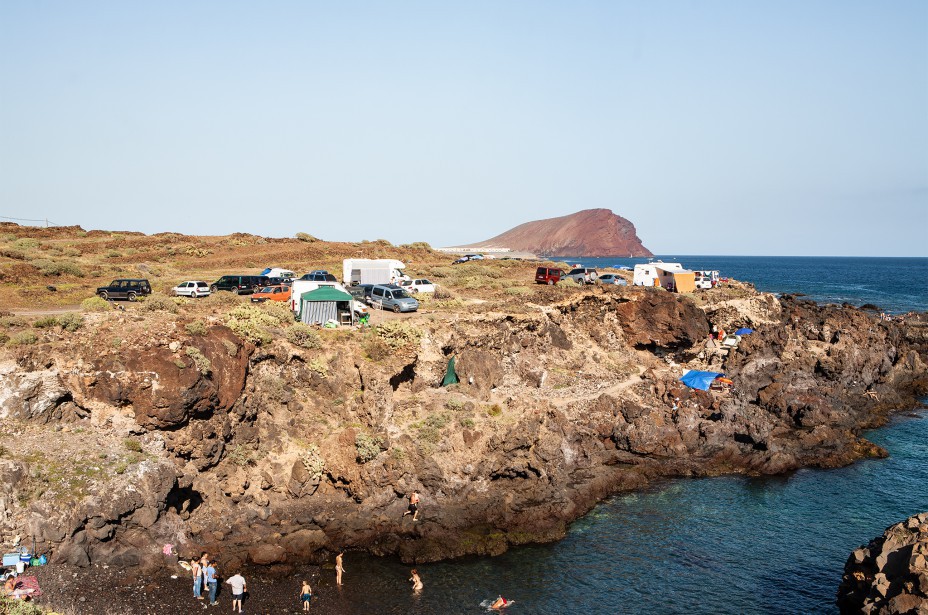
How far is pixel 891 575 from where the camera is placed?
20.9 m

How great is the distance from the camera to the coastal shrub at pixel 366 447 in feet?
95.5

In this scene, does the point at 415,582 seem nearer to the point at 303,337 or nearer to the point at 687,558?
the point at 687,558

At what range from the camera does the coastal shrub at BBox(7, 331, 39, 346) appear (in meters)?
27.5

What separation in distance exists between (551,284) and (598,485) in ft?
93.2

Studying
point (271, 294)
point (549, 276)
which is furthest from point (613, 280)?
point (271, 294)

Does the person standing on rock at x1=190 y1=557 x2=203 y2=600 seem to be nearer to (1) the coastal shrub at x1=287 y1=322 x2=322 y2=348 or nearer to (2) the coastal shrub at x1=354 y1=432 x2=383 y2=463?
(2) the coastal shrub at x1=354 y1=432 x2=383 y2=463

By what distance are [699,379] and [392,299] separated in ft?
71.8

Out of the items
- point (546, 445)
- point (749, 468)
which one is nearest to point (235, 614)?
point (546, 445)

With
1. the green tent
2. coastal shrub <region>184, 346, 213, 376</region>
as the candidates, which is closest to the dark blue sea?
coastal shrub <region>184, 346, 213, 376</region>

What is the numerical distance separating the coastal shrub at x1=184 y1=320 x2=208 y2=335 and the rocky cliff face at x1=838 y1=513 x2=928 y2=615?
29390 millimetres

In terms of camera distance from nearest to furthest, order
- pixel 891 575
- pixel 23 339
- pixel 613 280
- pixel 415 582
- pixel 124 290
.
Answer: pixel 891 575, pixel 415 582, pixel 23 339, pixel 124 290, pixel 613 280

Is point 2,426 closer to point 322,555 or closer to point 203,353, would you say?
point 203,353

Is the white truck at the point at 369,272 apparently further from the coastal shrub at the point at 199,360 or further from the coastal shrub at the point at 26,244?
the coastal shrub at the point at 26,244

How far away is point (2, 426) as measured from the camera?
2477 centimetres
